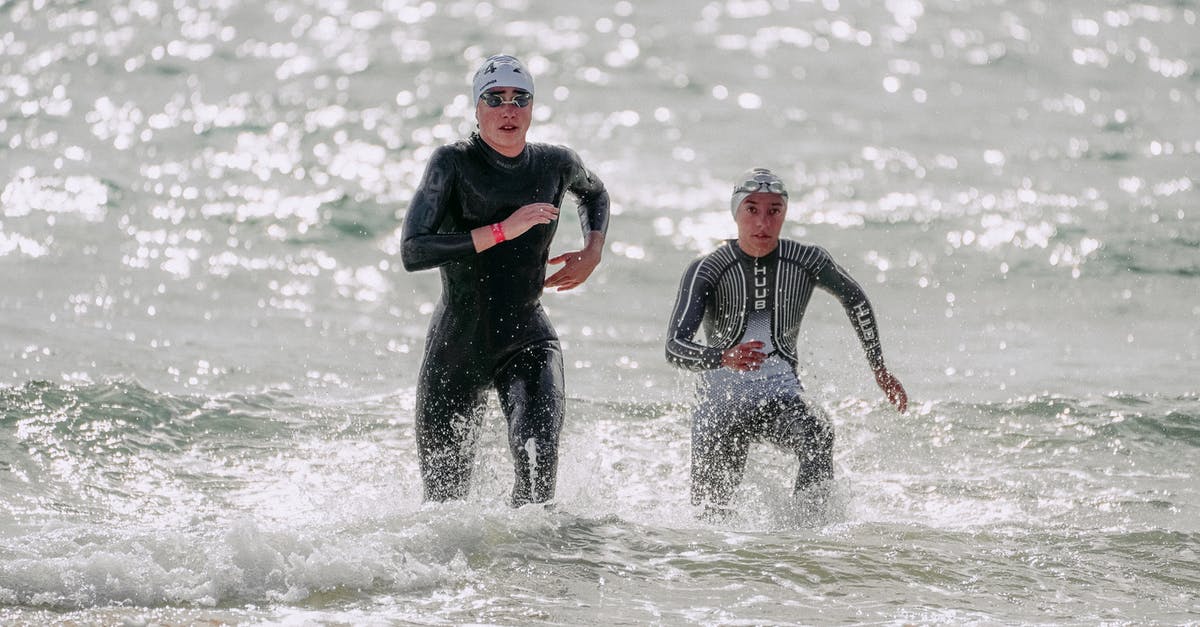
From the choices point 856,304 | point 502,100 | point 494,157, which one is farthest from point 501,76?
point 856,304

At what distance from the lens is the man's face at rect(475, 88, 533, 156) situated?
23.8ft

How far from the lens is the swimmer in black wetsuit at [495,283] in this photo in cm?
716

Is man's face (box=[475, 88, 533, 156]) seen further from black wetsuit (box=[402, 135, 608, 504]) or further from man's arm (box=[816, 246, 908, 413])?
man's arm (box=[816, 246, 908, 413])

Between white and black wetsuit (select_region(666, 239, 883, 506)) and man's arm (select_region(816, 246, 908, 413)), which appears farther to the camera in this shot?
man's arm (select_region(816, 246, 908, 413))

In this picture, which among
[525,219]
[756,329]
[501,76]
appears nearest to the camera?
[525,219]

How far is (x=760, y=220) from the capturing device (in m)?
8.07

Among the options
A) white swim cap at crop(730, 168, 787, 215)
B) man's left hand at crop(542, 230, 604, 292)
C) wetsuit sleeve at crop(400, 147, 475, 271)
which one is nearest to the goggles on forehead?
white swim cap at crop(730, 168, 787, 215)

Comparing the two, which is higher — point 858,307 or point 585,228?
Answer: point 585,228

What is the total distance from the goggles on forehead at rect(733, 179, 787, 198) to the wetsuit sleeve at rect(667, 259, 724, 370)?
1.40 feet

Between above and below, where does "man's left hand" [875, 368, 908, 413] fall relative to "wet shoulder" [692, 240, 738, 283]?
below

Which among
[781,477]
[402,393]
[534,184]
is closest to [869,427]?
[781,477]

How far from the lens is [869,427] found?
10898mm

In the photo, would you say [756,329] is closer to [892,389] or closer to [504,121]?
[892,389]

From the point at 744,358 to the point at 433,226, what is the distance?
Result: 156 cm
